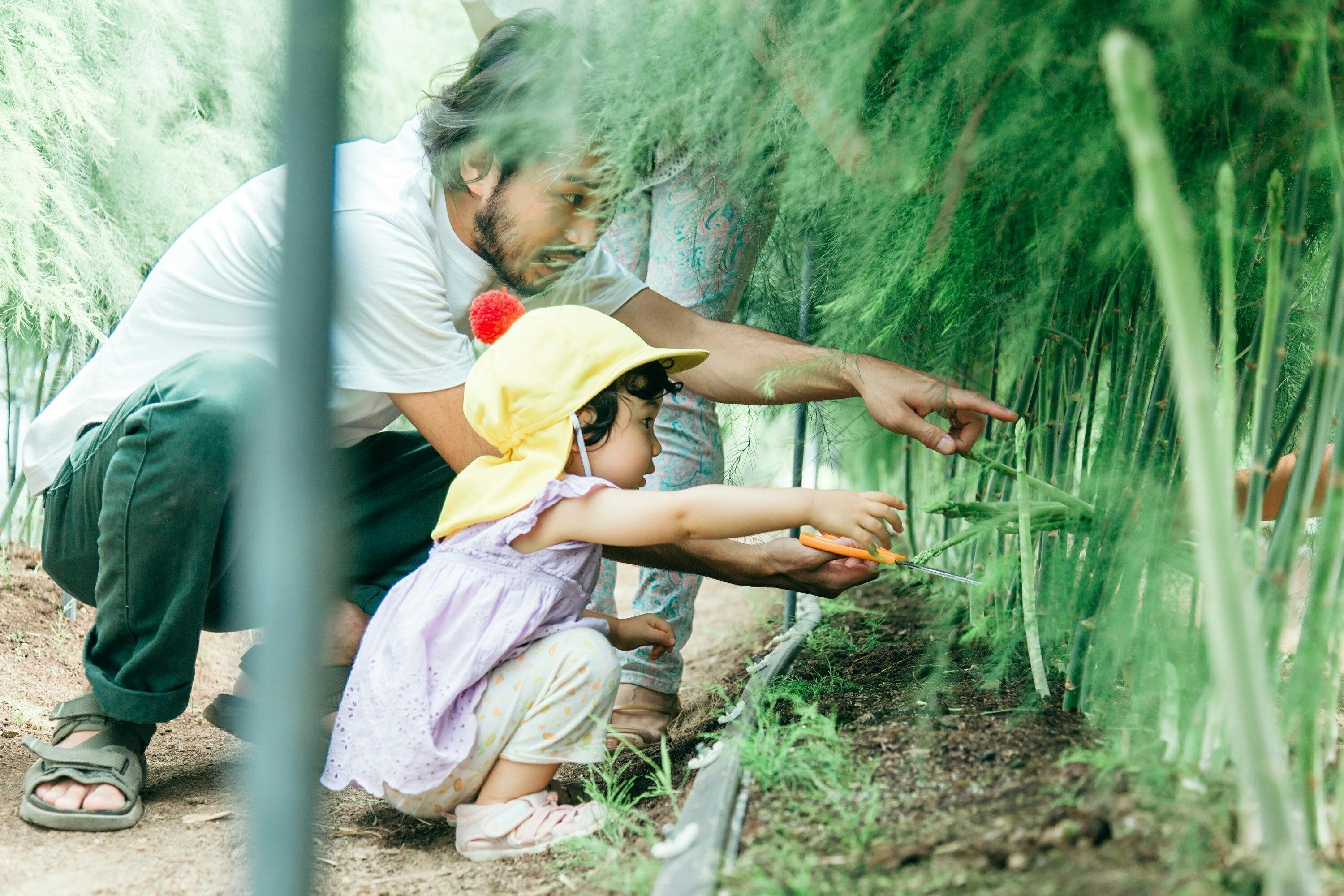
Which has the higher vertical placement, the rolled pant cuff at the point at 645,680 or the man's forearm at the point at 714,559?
the man's forearm at the point at 714,559

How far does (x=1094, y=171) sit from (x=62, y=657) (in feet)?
6.66

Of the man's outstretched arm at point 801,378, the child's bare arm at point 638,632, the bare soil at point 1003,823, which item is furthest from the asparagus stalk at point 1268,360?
the child's bare arm at point 638,632

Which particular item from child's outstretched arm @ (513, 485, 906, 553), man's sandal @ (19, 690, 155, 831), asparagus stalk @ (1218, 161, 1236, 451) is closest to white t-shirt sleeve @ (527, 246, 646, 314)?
child's outstretched arm @ (513, 485, 906, 553)

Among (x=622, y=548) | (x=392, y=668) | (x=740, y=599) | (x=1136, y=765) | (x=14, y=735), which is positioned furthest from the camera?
(x=740, y=599)

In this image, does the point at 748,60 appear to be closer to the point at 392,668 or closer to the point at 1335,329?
the point at 1335,329

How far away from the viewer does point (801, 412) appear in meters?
1.96

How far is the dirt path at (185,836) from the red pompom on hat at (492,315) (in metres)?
0.65

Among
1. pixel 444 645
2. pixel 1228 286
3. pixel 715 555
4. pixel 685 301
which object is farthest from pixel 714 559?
pixel 1228 286

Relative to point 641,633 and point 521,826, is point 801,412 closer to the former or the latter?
point 641,633

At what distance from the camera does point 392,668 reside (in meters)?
1.20

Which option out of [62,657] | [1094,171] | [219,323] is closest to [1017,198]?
[1094,171]

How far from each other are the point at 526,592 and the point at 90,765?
0.62m

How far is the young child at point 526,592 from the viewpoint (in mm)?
1157

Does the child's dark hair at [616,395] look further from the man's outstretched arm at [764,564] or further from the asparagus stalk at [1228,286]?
the asparagus stalk at [1228,286]
